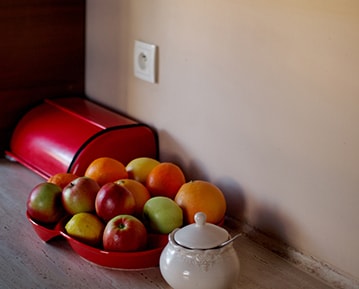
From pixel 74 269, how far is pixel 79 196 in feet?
0.40

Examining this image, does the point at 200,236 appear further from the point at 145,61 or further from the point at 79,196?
the point at 145,61

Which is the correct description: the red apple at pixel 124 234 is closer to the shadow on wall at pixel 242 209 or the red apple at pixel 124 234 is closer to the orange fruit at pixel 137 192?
the orange fruit at pixel 137 192

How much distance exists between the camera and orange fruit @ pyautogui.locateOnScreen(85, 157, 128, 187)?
1313 millimetres

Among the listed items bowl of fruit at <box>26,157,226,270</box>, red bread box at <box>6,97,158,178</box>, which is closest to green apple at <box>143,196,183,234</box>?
bowl of fruit at <box>26,157,226,270</box>

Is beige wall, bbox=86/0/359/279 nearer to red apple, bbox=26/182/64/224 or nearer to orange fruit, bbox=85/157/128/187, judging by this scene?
orange fruit, bbox=85/157/128/187

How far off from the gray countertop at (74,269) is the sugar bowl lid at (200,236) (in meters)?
0.11

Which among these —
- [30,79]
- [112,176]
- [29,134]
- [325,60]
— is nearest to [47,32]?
[30,79]

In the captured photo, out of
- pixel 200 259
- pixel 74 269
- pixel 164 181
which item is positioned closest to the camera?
pixel 200 259

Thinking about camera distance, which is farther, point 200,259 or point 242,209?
point 242,209

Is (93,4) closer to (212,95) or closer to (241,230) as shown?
(212,95)

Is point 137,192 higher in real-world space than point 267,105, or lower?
lower

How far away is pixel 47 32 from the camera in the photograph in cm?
167

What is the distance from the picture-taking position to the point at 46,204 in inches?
49.0

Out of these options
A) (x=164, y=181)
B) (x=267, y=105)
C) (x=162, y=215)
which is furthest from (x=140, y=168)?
(x=267, y=105)
